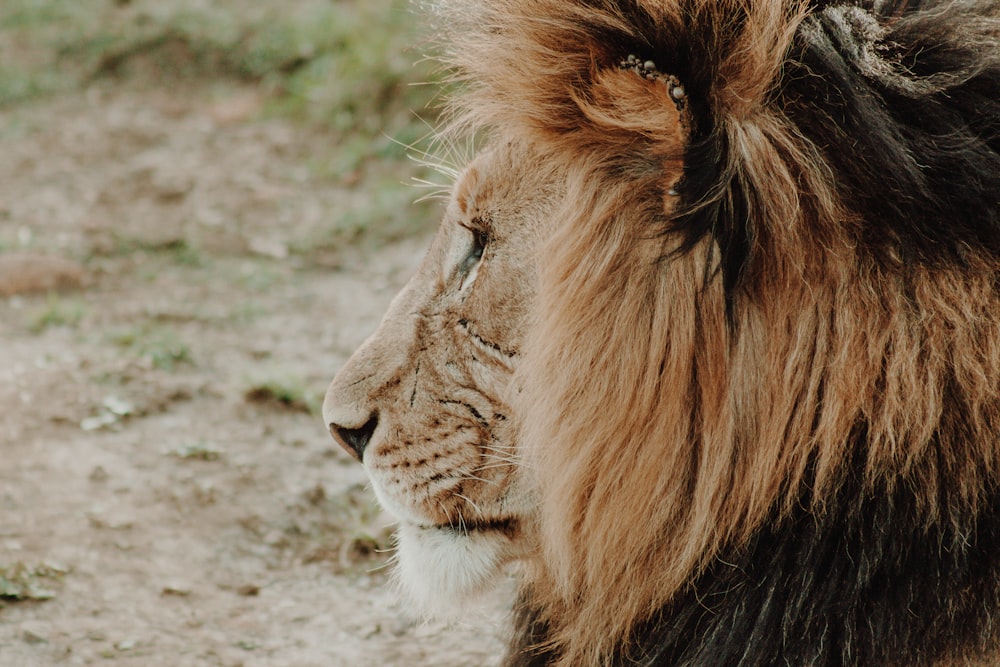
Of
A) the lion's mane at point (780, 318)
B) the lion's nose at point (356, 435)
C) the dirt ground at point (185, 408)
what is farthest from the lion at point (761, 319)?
the dirt ground at point (185, 408)

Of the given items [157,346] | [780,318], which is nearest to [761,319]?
[780,318]

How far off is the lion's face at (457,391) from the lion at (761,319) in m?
0.05

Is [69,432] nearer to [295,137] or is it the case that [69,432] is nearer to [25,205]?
[25,205]

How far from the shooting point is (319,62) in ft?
21.5

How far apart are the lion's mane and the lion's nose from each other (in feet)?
1.24

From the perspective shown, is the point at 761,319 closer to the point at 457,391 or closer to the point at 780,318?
the point at 780,318

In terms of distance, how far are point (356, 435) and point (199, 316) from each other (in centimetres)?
258

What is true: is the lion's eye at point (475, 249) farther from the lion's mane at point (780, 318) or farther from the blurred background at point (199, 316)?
the blurred background at point (199, 316)

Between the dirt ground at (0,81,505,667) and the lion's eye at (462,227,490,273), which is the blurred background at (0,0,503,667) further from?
the lion's eye at (462,227,490,273)

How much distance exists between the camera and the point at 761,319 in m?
1.61

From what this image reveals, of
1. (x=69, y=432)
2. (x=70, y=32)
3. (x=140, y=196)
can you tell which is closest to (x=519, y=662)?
(x=69, y=432)

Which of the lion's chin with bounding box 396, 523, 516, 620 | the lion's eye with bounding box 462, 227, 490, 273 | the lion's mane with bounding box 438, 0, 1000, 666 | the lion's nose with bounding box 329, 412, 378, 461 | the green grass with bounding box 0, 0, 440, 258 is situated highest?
the lion's mane with bounding box 438, 0, 1000, 666

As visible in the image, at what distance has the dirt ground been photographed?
102 inches

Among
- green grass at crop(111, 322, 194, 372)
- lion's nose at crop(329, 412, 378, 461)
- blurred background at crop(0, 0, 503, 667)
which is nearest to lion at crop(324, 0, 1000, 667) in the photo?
lion's nose at crop(329, 412, 378, 461)
